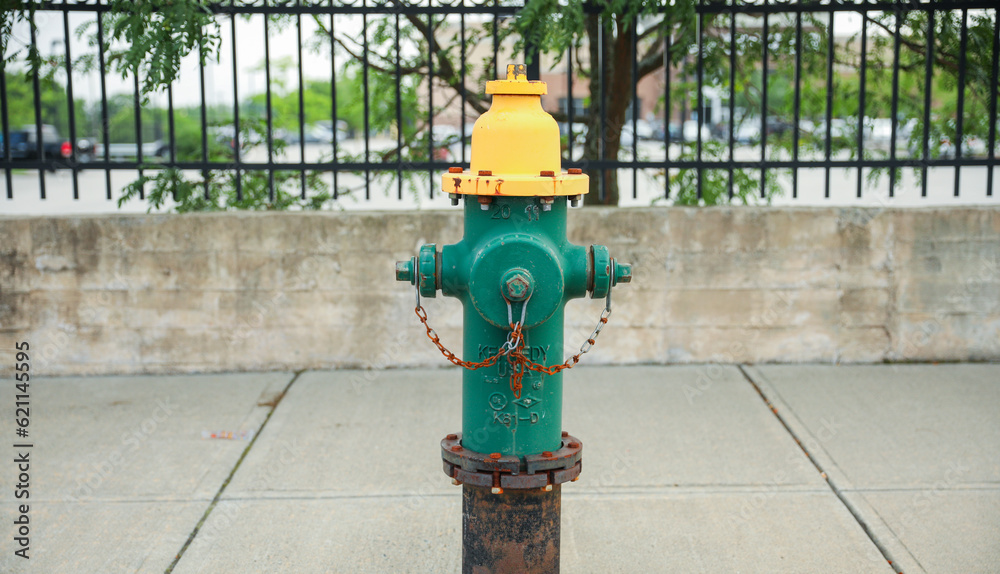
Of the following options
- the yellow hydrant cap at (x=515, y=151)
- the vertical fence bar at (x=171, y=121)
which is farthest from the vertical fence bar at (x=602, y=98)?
the yellow hydrant cap at (x=515, y=151)

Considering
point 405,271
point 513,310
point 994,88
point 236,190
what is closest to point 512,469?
point 513,310

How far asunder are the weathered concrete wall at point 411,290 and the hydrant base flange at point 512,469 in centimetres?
243

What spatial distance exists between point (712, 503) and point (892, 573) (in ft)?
2.27

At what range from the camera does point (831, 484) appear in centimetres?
356

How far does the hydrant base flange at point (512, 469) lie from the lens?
242 cm

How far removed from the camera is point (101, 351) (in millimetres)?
4883

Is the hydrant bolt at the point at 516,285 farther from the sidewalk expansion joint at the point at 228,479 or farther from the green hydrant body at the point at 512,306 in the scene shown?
the sidewalk expansion joint at the point at 228,479

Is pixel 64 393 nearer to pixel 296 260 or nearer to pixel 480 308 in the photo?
pixel 296 260

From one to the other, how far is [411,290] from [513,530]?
246 centimetres

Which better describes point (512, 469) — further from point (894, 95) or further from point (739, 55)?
point (739, 55)

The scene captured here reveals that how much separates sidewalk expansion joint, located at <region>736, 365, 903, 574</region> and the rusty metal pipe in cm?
122

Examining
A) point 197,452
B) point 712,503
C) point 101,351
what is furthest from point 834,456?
point 101,351

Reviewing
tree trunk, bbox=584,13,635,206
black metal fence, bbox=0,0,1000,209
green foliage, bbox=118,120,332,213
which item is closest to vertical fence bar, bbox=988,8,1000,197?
black metal fence, bbox=0,0,1000,209

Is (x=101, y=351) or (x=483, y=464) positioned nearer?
(x=483, y=464)
